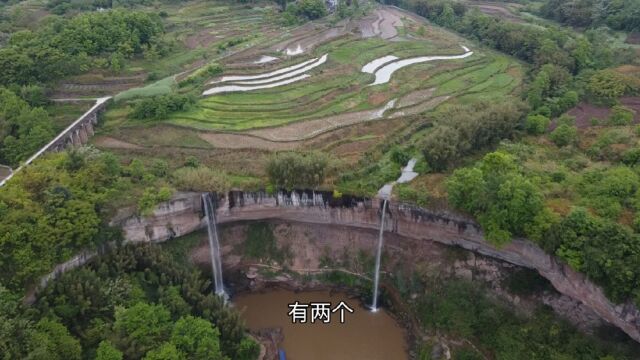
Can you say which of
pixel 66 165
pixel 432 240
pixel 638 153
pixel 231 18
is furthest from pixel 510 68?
pixel 66 165

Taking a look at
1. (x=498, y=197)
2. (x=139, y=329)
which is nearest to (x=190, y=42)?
(x=139, y=329)

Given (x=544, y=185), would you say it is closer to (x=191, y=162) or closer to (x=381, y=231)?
(x=381, y=231)

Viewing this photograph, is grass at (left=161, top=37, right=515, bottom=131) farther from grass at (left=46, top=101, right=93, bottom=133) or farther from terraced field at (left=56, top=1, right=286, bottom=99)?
grass at (left=46, top=101, right=93, bottom=133)

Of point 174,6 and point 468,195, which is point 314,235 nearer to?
point 468,195

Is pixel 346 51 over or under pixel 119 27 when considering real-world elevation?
under

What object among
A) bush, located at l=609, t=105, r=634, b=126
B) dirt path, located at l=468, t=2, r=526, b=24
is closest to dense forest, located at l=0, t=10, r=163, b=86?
bush, located at l=609, t=105, r=634, b=126
